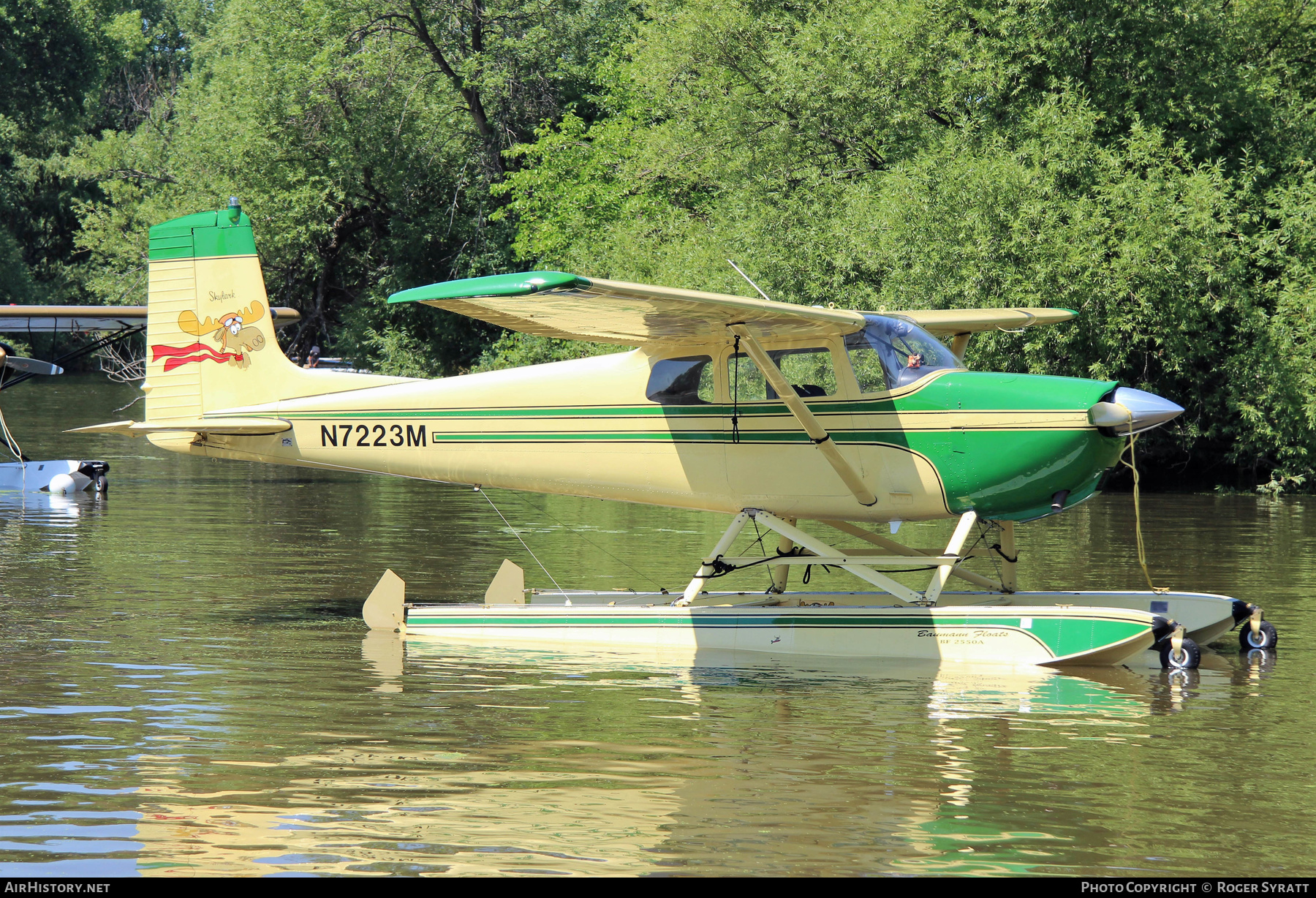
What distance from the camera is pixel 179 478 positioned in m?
23.4

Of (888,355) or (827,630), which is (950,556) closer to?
(827,630)

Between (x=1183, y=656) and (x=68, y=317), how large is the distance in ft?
65.0

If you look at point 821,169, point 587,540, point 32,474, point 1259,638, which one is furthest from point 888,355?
point 821,169

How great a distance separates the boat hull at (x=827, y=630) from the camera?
9.03 metres

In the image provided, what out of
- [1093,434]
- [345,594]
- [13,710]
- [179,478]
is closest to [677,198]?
[179,478]

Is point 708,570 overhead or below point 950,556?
below

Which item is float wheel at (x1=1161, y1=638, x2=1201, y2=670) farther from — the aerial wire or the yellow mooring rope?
the aerial wire

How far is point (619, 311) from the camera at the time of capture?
29.6 ft

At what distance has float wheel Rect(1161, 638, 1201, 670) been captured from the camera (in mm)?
8961

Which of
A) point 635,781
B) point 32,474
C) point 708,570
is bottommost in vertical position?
point 635,781

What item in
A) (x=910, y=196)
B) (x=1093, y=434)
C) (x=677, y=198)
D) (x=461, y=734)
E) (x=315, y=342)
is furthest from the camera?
(x=315, y=342)

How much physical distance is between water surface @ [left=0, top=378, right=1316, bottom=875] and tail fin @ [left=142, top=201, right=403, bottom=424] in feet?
5.90

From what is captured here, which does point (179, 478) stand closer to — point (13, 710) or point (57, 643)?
point (57, 643)

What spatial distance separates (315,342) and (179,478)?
1759 centimetres
